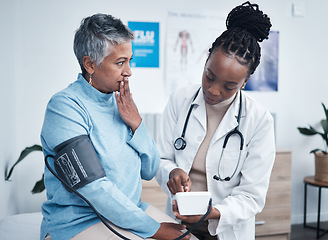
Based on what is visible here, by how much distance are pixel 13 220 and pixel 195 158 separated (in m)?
1.06

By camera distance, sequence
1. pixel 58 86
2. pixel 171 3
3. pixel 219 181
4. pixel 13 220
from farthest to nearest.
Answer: pixel 171 3
pixel 58 86
pixel 13 220
pixel 219 181

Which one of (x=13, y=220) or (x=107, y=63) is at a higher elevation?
(x=107, y=63)

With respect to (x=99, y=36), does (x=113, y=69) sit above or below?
below

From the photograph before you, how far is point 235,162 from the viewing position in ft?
4.64

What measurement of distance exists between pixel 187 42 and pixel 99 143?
2.31 meters

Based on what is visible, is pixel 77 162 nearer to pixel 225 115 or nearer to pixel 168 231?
pixel 168 231

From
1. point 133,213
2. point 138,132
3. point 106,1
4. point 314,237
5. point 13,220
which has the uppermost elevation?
point 106,1

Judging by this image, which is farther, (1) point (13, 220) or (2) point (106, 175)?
(1) point (13, 220)

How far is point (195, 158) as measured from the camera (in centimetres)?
147

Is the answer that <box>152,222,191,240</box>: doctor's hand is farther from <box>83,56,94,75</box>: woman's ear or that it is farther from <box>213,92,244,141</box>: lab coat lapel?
<box>83,56,94,75</box>: woman's ear

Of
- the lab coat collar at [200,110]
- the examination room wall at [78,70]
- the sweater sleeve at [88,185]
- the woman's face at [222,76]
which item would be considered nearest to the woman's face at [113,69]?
the sweater sleeve at [88,185]

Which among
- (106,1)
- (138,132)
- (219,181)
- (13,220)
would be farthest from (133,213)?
(106,1)

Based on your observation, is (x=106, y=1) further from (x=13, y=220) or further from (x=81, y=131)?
(x=81, y=131)

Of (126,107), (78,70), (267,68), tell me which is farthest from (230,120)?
(267,68)
